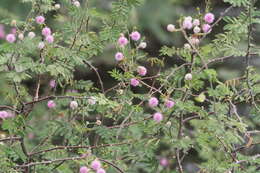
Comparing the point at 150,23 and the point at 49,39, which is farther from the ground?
the point at 49,39

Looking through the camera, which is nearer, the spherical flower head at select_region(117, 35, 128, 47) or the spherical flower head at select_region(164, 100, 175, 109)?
the spherical flower head at select_region(164, 100, 175, 109)

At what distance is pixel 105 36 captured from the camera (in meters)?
1.73

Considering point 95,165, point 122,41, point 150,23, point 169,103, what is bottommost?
point 150,23

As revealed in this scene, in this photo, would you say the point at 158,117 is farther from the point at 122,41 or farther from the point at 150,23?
the point at 150,23

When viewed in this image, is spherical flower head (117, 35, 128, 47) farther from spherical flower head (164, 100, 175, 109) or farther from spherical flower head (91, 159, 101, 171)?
spherical flower head (91, 159, 101, 171)

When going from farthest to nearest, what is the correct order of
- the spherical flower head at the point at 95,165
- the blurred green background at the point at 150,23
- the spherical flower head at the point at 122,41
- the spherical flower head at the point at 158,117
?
the blurred green background at the point at 150,23 → the spherical flower head at the point at 122,41 → the spherical flower head at the point at 158,117 → the spherical flower head at the point at 95,165

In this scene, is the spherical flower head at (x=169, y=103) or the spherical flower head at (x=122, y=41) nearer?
the spherical flower head at (x=169, y=103)

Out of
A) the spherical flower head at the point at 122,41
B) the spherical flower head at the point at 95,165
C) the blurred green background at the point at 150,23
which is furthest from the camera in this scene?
the blurred green background at the point at 150,23

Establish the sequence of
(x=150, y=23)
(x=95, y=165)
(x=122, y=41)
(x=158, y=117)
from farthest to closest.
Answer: (x=150, y=23) < (x=122, y=41) < (x=158, y=117) < (x=95, y=165)

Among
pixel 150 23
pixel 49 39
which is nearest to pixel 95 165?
pixel 49 39

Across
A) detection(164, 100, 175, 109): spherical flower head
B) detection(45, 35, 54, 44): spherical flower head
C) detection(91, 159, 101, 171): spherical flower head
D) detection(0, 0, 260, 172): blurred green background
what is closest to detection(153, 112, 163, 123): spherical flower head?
detection(164, 100, 175, 109): spherical flower head

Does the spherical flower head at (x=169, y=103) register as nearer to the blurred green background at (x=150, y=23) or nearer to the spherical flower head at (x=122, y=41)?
the spherical flower head at (x=122, y=41)

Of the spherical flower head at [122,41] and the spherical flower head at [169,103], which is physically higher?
the spherical flower head at [122,41]

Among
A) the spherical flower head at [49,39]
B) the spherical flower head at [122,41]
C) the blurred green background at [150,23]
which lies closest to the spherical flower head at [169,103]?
the spherical flower head at [122,41]
